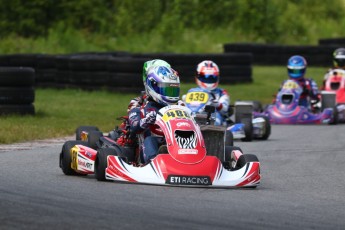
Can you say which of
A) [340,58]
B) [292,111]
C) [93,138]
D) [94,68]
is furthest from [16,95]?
[340,58]

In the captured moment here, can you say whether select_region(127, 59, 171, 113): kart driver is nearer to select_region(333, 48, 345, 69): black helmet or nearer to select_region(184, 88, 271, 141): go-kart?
select_region(184, 88, 271, 141): go-kart

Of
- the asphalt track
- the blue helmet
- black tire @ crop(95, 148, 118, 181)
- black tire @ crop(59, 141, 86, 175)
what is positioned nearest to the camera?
the asphalt track

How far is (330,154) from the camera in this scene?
14.3 m

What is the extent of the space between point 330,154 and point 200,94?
2782mm

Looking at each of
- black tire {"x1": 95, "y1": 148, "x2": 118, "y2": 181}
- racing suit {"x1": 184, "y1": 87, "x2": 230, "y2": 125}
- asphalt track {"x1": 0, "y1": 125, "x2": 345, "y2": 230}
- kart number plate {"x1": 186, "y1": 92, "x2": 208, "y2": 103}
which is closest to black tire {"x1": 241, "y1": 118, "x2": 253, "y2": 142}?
racing suit {"x1": 184, "y1": 87, "x2": 230, "y2": 125}

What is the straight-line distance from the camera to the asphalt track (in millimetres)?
7707

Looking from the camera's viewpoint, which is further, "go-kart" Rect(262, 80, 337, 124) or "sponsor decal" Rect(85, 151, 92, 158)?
"go-kart" Rect(262, 80, 337, 124)

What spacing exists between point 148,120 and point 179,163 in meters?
0.74

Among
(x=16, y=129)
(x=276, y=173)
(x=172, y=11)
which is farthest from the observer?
(x=172, y=11)

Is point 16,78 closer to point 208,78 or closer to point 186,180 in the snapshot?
point 208,78

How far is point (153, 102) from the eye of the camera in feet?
36.3

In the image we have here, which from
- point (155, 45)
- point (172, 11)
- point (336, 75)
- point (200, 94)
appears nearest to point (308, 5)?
point (172, 11)

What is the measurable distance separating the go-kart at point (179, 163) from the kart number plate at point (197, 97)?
17.9 feet

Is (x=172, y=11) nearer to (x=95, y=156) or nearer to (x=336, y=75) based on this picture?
(x=336, y=75)
